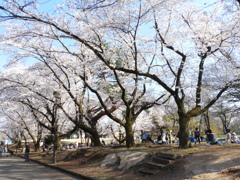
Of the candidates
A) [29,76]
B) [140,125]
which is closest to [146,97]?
[29,76]

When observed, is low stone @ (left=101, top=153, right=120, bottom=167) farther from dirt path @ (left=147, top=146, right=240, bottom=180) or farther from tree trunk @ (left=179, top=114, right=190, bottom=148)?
dirt path @ (left=147, top=146, right=240, bottom=180)

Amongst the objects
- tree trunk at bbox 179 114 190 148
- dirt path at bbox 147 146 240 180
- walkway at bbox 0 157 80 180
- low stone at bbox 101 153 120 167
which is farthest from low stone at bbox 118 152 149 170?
walkway at bbox 0 157 80 180

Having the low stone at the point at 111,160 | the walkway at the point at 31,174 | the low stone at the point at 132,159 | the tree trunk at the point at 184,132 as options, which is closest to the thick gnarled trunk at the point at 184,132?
the tree trunk at the point at 184,132

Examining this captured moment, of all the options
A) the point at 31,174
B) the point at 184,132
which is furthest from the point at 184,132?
the point at 31,174

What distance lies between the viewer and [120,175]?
9.23 meters

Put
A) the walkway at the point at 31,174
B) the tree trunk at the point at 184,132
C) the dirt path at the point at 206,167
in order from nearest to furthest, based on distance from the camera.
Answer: the dirt path at the point at 206,167, the walkway at the point at 31,174, the tree trunk at the point at 184,132

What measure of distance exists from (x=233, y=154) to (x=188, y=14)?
276 inches

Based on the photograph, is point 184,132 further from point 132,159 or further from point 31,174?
point 31,174

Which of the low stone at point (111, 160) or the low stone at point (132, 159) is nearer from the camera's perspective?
the low stone at point (132, 159)

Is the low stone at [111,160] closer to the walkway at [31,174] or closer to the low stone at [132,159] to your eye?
the low stone at [132,159]

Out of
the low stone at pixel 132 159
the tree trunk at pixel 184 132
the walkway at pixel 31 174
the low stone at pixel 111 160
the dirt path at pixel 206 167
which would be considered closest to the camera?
the dirt path at pixel 206 167

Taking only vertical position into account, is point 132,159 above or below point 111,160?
above

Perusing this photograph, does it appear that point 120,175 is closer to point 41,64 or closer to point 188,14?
point 188,14

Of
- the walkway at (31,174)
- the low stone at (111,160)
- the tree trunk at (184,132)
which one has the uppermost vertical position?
the tree trunk at (184,132)
